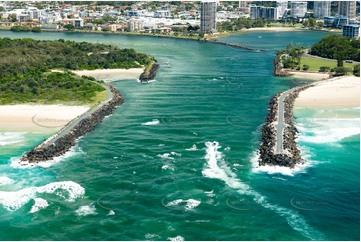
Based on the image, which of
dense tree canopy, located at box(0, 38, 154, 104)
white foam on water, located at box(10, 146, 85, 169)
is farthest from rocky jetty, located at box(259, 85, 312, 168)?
dense tree canopy, located at box(0, 38, 154, 104)

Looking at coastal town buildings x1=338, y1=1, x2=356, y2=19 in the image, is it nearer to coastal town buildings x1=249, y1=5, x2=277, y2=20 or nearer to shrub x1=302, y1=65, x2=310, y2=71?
coastal town buildings x1=249, y1=5, x2=277, y2=20

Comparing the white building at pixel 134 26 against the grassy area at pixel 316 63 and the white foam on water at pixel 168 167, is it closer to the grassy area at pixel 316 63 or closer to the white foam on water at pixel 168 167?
the grassy area at pixel 316 63

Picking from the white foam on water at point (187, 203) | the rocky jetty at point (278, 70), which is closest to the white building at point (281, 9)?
the rocky jetty at point (278, 70)

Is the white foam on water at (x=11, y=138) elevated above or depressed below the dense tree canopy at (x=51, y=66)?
below

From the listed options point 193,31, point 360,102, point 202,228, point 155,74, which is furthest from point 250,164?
point 193,31

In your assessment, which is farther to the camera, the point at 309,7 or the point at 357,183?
the point at 309,7

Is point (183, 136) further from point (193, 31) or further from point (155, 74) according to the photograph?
point (193, 31)
